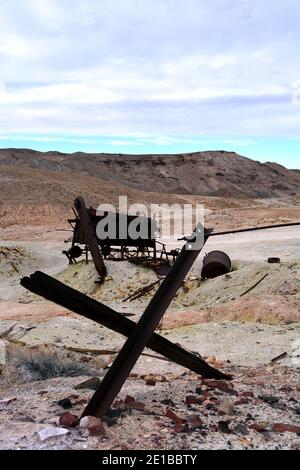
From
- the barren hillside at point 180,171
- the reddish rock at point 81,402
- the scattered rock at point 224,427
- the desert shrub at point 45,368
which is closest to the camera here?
the scattered rock at point 224,427

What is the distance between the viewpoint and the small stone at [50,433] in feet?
12.1

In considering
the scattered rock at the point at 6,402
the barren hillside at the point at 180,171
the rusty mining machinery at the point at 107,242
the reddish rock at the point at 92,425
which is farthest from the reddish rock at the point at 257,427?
the barren hillside at the point at 180,171

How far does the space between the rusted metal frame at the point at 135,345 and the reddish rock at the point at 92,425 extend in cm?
10

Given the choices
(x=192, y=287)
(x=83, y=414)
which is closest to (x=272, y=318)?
(x=192, y=287)

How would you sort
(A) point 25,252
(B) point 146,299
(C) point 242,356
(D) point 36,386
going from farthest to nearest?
(A) point 25,252, (B) point 146,299, (C) point 242,356, (D) point 36,386

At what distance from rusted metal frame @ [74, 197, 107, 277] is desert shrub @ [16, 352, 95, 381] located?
406 inches

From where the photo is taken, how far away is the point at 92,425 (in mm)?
3826

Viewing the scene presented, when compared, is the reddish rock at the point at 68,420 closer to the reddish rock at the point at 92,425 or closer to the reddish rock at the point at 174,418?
the reddish rock at the point at 92,425

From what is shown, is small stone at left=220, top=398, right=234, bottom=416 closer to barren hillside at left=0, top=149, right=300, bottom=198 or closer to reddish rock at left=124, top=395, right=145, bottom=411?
reddish rock at left=124, top=395, right=145, bottom=411

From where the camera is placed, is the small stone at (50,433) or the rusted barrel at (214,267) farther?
the rusted barrel at (214,267)

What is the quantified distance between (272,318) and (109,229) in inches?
376

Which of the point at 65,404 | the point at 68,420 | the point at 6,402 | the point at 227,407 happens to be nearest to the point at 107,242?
the point at 6,402
